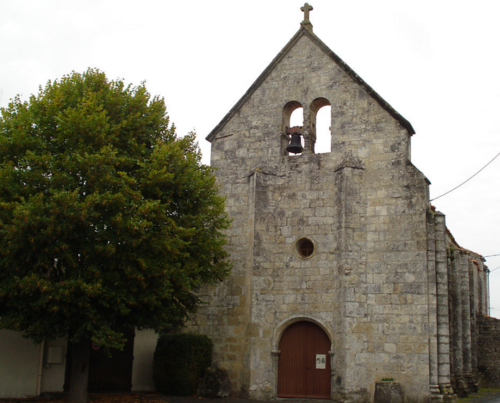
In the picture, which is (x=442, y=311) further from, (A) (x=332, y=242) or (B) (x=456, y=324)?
(A) (x=332, y=242)

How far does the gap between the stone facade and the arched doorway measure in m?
0.27

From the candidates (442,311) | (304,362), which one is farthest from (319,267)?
(442,311)

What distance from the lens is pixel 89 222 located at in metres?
12.4

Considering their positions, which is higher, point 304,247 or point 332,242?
point 332,242

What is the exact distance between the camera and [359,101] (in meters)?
16.0

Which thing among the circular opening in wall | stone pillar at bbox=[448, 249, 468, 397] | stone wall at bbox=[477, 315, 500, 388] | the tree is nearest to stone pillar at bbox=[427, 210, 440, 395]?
stone pillar at bbox=[448, 249, 468, 397]

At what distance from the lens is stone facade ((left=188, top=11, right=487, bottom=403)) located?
14219 millimetres

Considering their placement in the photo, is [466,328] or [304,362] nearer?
[304,362]

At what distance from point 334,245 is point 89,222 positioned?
656 cm

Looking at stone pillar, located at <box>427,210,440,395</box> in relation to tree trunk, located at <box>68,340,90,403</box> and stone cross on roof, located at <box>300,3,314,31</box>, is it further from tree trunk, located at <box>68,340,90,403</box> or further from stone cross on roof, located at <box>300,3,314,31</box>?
tree trunk, located at <box>68,340,90,403</box>

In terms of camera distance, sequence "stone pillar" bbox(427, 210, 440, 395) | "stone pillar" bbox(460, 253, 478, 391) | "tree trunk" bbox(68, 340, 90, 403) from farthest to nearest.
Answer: "stone pillar" bbox(460, 253, 478, 391), "stone pillar" bbox(427, 210, 440, 395), "tree trunk" bbox(68, 340, 90, 403)

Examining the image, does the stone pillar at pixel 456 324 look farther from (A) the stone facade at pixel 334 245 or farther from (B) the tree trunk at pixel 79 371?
(B) the tree trunk at pixel 79 371

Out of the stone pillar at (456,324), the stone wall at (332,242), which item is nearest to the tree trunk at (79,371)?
the stone wall at (332,242)

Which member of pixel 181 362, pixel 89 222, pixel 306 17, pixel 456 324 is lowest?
pixel 181 362
